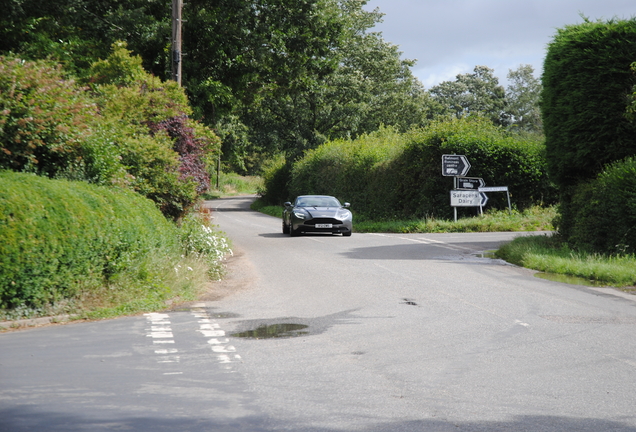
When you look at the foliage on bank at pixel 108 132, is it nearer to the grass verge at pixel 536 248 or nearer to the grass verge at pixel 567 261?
the grass verge at pixel 567 261

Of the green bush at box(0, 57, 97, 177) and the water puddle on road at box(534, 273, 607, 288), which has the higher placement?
the green bush at box(0, 57, 97, 177)

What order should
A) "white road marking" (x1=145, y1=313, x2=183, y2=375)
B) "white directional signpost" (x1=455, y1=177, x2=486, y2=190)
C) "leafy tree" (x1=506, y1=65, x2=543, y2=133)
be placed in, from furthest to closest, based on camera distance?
"leafy tree" (x1=506, y1=65, x2=543, y2=133) → "white directional signpost" (x1=455, y1=177, x2=486, y2=190) → "white road marking" (x1=145, y1=313, x2=183, y2=375)

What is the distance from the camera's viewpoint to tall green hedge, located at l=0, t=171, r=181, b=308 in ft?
28.3

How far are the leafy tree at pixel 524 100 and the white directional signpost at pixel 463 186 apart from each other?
66797 millimetres

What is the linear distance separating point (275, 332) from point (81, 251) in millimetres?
2891

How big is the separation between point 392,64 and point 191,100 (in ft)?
111

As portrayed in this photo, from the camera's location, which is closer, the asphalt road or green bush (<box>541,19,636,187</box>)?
the asphalt road

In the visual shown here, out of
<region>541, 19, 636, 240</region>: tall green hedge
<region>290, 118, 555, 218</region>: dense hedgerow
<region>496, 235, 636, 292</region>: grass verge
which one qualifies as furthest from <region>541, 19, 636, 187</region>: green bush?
<region>290, 118, 555, 218</region>: dense hedgerow

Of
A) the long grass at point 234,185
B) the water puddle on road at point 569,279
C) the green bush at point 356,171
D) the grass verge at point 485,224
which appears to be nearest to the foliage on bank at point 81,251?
the water puddle on road at point 569,279

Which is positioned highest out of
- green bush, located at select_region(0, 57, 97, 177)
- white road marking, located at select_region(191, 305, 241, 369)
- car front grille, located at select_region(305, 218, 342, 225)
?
green bush, located at select_region(0, 57, 97, 177)

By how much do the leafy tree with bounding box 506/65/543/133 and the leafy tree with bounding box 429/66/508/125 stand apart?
119 centimetres

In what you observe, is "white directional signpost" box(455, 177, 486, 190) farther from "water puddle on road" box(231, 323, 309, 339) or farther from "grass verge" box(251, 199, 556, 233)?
"water puddle on road" box(231, 323, 309, 339)

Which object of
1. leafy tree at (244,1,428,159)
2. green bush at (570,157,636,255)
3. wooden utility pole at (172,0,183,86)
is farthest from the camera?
leafy tree at (244,1,428,159)

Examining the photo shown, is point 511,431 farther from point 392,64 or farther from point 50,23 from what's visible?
point 392,64
